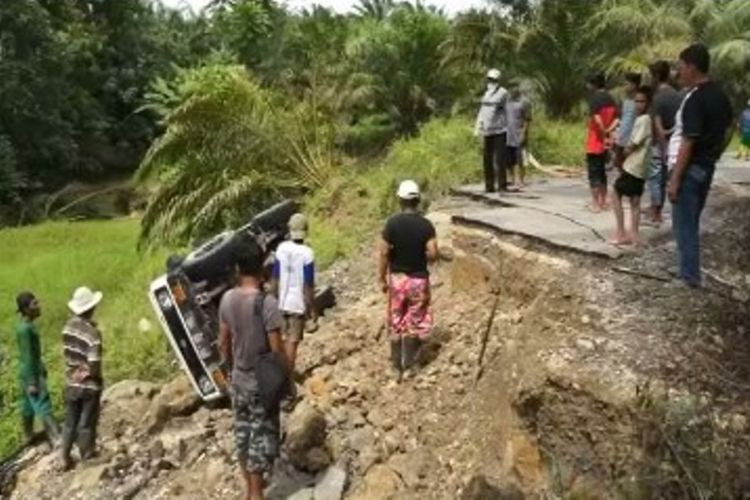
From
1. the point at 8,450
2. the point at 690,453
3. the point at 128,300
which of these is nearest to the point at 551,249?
the point at 690,453

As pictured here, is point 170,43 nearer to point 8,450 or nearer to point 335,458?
point 8,450

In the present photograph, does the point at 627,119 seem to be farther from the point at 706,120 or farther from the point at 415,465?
the point at 415,465

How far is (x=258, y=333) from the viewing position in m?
6.18

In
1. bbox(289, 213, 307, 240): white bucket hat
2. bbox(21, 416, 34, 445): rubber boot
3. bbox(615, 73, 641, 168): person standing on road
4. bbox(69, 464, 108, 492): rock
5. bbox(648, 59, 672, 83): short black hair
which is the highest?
bbox(648, 59, 672, 83): short black hair

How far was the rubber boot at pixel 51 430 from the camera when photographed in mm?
8688

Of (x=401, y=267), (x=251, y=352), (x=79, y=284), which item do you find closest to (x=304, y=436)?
(x=251, y=352)

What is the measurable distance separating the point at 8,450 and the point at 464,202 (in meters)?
4.87

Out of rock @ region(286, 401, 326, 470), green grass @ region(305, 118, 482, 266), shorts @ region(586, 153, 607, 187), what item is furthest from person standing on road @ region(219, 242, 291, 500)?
green grass @ region(305, 118, 482, 266)

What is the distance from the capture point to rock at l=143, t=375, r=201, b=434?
829 centimetres

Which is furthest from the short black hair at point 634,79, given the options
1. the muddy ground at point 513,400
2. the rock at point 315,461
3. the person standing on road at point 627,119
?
the rock at point 315,461

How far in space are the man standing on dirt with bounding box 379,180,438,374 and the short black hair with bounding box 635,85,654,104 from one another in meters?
1.81

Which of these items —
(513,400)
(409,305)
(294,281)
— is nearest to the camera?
(513,400)

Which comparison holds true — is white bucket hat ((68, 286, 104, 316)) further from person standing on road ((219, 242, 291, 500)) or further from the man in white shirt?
person standing on road ((219, 242, 291, 500))

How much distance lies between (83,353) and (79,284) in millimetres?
8383
